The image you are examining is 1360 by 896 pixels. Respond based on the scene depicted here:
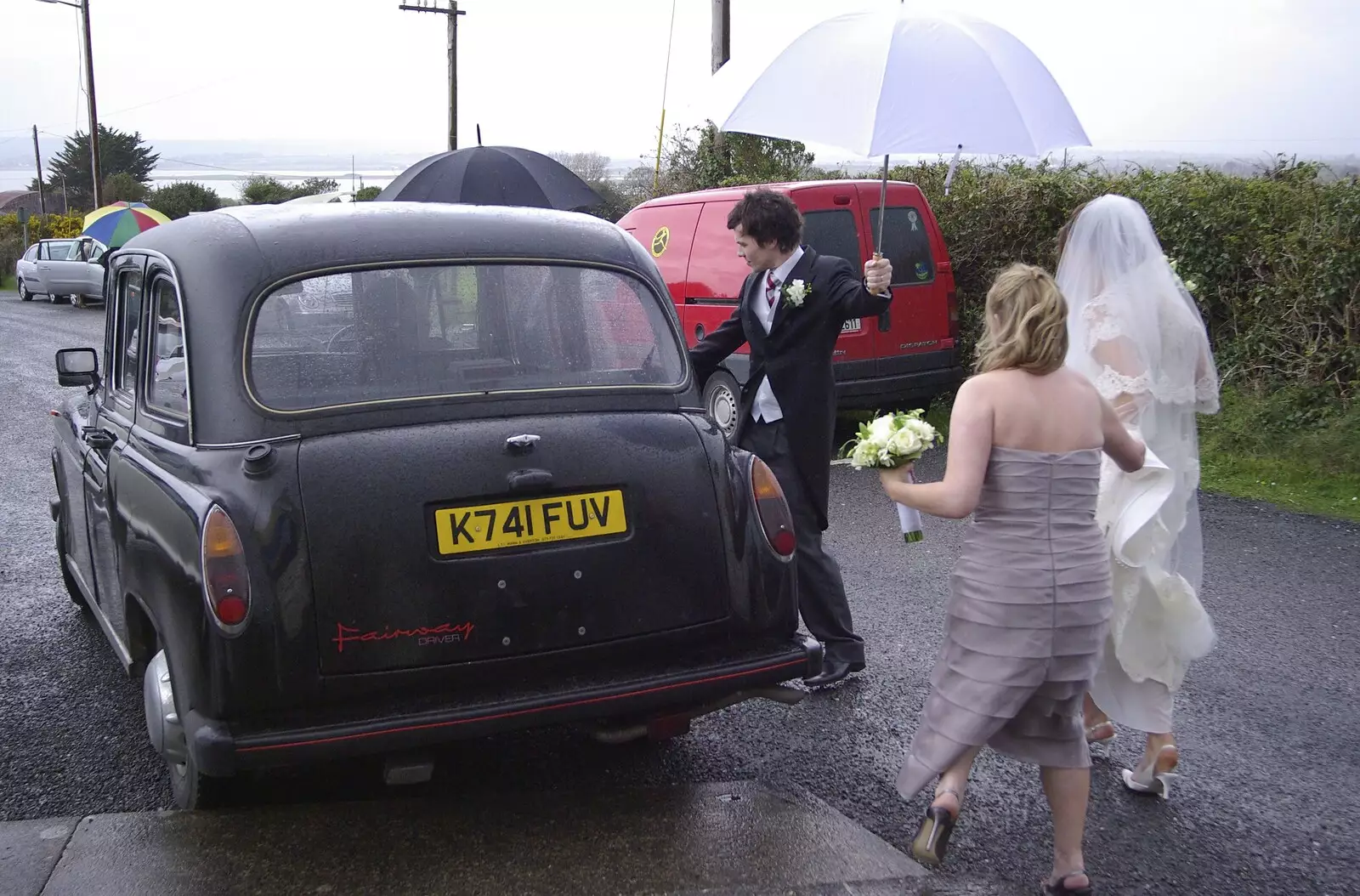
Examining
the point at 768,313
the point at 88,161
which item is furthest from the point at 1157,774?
the point at 88,161

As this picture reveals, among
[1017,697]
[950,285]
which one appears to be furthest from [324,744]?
[950,285]

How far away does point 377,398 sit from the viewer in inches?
151

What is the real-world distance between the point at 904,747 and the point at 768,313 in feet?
6.09

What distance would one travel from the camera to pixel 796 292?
4930 millimetres

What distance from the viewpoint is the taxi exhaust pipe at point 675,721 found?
12.3 ft

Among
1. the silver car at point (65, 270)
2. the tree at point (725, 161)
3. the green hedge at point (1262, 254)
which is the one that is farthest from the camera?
the silver car at point (65, 270)

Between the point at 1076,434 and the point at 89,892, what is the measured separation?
9.72 ft

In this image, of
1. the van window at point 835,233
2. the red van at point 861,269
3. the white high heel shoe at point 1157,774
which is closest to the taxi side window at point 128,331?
the white high heel shoe at point 1157,774

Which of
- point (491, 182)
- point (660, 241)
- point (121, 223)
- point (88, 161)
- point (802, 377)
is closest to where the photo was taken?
point (802, 377)

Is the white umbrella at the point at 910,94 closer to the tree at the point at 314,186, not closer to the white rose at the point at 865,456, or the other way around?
the white rose at the point at 865,456

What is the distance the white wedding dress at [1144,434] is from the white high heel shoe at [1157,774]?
0.08 meters

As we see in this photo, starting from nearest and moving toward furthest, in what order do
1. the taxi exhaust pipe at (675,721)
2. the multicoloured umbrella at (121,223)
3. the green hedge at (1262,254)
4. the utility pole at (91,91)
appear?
the taxi exhaust pipe at (675,721)
the green hedge at (1262,254)
the multicoloured umbrella at (121,223)
the utility pole at (91,91)

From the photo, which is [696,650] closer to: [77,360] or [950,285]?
[77,360]

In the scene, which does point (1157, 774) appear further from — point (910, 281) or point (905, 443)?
point (910, 281)
